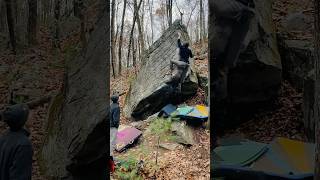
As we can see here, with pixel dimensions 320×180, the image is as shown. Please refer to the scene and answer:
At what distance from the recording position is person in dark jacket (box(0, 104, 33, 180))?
3.80 meters

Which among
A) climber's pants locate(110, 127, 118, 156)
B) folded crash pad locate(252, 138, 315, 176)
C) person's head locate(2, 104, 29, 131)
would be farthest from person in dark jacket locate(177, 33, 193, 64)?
person's head locate(2, 104, 29, 131)

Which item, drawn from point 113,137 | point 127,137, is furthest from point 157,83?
point 113,137

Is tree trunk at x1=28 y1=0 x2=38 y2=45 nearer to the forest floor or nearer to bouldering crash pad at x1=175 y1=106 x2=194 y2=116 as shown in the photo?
the forest floor

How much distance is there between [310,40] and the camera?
606 centimetres

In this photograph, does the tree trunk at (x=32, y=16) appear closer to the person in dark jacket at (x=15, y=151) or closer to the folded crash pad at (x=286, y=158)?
the person in dark jacket at (x=15, y=151)

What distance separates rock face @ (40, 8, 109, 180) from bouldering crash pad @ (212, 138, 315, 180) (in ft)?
6.60

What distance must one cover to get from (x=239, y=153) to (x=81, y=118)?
2.47 metres

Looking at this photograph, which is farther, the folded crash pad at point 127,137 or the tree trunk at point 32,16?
the folded crash pad at point 127,137

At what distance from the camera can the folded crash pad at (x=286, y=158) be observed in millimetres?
5934

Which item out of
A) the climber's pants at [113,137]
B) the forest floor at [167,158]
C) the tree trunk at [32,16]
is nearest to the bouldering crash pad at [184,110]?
the forest floor at [167,158]

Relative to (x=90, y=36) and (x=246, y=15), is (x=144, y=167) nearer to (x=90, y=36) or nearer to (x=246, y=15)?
(x=90, y=36)

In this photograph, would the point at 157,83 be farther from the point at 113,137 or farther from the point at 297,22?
the point at 297,22

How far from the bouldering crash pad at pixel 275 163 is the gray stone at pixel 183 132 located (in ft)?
14.4

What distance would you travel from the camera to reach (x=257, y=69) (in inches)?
244
